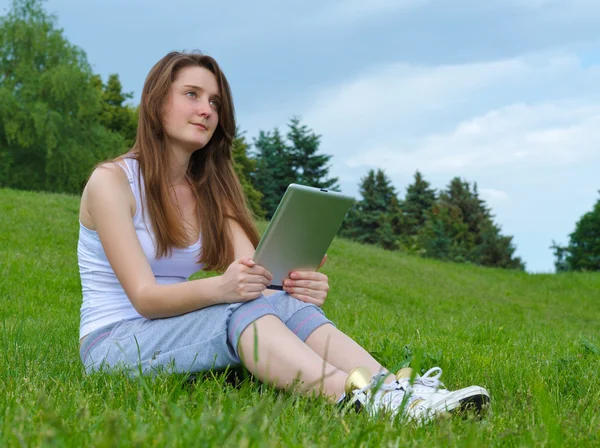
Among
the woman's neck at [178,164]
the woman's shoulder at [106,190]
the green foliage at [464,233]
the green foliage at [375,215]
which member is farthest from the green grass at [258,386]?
the green foliage at [375,215]

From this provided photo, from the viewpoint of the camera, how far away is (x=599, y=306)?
16156mm

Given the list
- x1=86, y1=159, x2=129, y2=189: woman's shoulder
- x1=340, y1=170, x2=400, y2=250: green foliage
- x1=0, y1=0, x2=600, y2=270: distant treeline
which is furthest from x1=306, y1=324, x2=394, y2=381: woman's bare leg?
x1=340, y1=170, x2=400, y2=250: green foliage

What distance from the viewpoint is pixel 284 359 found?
110 inches

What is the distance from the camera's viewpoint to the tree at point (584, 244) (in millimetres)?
42219

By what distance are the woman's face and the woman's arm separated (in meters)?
0.42

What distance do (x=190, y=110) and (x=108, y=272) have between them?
98 cm

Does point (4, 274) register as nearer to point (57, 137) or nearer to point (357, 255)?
point (357, 255)

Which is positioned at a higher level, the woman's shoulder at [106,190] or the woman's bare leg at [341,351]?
the woman's shoulder at [106,190]

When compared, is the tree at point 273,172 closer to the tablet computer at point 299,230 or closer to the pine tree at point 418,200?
the pine tree at point 418,200

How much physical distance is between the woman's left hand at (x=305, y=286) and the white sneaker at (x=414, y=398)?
2.43 feet

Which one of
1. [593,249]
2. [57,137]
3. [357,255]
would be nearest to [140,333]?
[357,255]

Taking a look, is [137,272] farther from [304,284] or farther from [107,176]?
[304,284]

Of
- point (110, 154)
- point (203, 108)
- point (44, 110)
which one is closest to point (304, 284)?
point (203, 108)

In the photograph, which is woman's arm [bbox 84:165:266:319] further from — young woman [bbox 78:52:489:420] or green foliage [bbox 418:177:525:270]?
green foliage [bbox 418:177:525:270]
